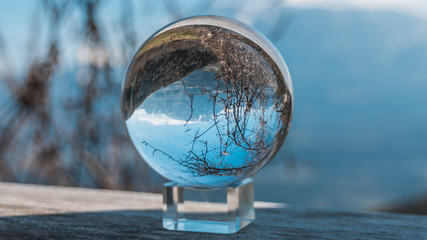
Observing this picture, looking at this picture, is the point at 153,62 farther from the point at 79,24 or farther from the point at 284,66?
the point at 79,24

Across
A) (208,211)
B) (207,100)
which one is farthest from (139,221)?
(207,100)

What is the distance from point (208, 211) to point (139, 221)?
17 cm

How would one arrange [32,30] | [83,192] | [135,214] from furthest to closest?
[32,30] < [83,192] < [135,214]

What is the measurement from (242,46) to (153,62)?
18cm

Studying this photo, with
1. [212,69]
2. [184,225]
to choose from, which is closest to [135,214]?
[184,225]

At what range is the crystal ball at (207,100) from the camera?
86 centimetres

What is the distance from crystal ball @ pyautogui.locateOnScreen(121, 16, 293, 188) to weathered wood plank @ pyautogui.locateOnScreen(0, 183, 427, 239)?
0.16 metres

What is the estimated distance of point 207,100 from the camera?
0.85m

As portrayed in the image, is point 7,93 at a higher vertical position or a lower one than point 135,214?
higher

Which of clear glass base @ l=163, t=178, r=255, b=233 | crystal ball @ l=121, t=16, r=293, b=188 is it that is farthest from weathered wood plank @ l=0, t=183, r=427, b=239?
crystal ball @ l=121, t=16, r=293, b=188

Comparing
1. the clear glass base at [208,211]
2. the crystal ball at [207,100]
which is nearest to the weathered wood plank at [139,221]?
the clear glass base at [208,211]

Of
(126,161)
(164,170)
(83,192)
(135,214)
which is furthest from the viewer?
(126,161)

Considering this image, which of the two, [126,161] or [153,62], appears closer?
[153,62]

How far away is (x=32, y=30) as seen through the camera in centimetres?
259
